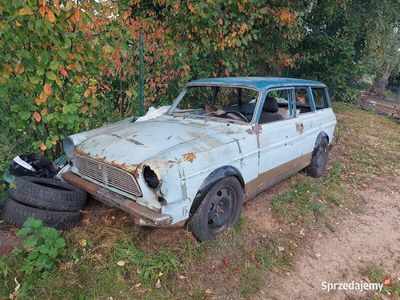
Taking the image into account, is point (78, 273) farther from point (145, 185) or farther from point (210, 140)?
point (210, 140)

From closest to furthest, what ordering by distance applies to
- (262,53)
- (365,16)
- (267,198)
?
(267,198) → (262,53) → (365,16)

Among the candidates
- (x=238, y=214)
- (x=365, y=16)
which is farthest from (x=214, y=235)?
(x=365, y=16)

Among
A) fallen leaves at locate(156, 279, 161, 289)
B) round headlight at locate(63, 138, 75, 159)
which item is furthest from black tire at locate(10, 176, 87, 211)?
fallen leaves at locate(156, 279, 161, 289)

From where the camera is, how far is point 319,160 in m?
Result: 5.56

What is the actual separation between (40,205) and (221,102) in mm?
2934

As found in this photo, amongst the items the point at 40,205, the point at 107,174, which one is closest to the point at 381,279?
the point at 107,174

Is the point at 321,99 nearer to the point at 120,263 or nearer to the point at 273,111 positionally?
the point at 273,111

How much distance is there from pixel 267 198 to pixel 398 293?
1.89 meters

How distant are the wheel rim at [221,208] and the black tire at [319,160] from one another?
2343mm

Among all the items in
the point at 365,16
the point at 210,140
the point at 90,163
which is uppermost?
the point at 365,16

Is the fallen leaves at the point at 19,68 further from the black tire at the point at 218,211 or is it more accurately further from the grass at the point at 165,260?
the black tire at the point at 218,211

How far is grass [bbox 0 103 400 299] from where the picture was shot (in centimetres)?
282

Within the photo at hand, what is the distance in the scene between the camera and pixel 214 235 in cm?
348

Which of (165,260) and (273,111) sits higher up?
(273,111)
